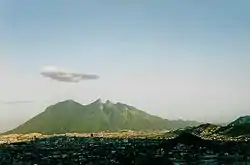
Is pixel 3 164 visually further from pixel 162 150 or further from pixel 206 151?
pixel 206 151

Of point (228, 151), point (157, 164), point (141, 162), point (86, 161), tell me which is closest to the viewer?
point (157, 164)

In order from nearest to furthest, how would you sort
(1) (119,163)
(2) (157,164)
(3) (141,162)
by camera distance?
(2) (157,164)
(3) (141,162)
(1) (119,163)

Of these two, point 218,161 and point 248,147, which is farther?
point 248,147

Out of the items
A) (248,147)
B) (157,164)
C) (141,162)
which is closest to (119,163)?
(141,162)

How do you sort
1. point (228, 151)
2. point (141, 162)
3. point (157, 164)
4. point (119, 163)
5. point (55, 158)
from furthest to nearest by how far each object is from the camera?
point (228, 151) < point (55, 158) < point (119, 163) < point (141, 162) < point (157, 164)

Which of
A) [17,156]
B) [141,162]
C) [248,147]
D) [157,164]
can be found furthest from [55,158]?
[248,147]

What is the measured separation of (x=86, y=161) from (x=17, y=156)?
121 ft

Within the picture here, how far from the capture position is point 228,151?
17088 cm

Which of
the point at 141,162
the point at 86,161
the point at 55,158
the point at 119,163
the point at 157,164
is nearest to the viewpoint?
the point at 157,164

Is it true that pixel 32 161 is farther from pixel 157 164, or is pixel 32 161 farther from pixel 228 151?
pixel 228 151

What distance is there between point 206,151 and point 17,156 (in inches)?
2575

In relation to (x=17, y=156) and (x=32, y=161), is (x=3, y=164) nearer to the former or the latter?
(x=32, y=161)

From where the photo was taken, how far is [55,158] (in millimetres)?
159250

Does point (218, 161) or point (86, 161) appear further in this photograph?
point (86, 161)
